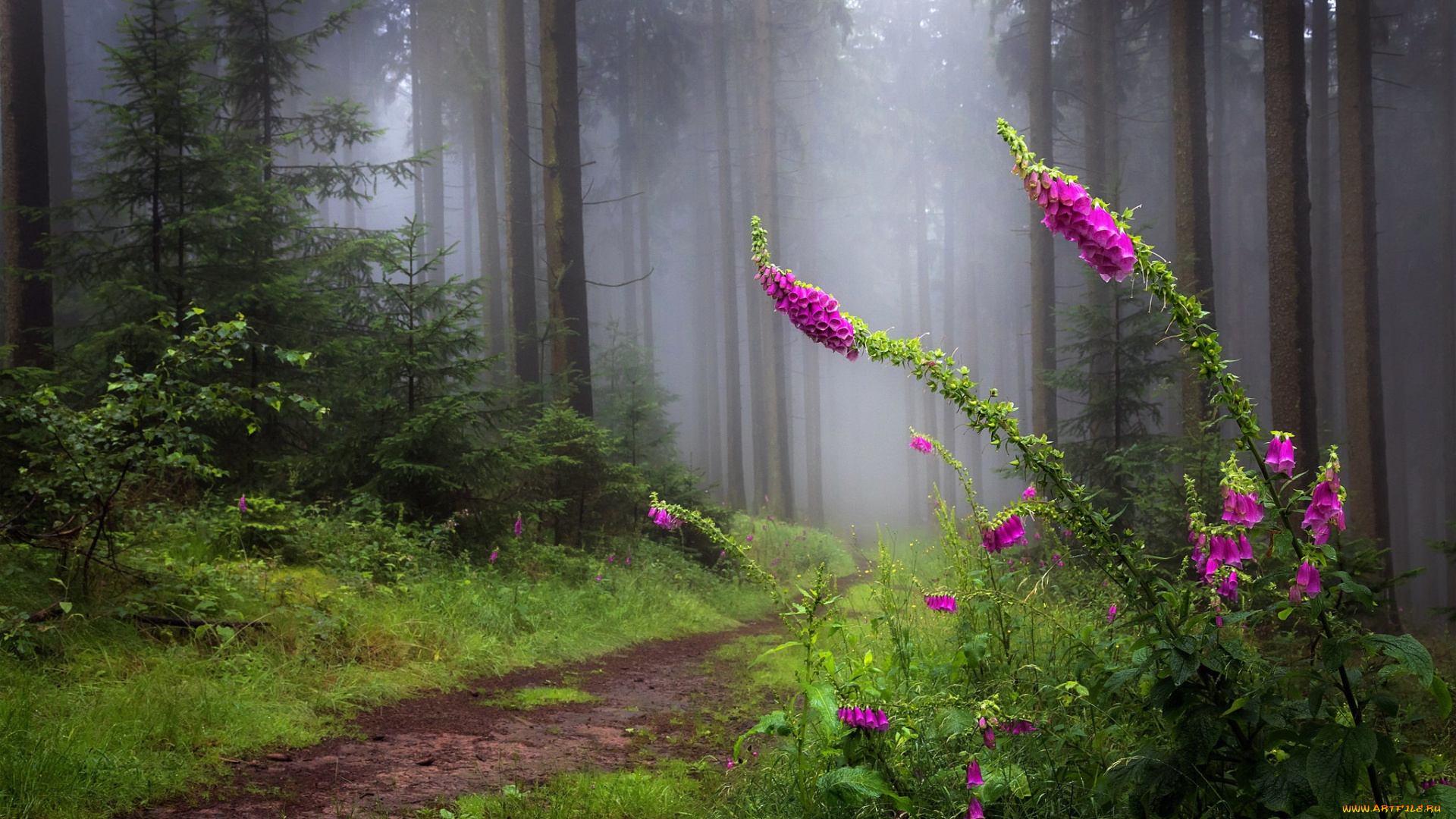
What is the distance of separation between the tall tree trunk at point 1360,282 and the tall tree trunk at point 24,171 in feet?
54.8

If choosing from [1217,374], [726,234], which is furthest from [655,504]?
[726,234]

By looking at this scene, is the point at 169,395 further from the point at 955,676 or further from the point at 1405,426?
the point at 1405,426

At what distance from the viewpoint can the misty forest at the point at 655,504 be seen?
2.13 metres

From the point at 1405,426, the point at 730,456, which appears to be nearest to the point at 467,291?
the point at 730,456

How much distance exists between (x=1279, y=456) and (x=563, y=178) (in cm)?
1106

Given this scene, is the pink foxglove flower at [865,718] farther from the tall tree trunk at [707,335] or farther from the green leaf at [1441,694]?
the tall tree trunk at [707,335]

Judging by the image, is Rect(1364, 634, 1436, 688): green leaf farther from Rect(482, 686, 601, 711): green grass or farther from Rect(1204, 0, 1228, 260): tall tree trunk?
Rect(1204, 0, 1228, 260): tall tree trunk

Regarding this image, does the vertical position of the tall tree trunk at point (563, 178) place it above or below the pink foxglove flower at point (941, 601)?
above

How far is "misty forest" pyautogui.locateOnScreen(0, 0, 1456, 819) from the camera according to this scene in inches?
84.0

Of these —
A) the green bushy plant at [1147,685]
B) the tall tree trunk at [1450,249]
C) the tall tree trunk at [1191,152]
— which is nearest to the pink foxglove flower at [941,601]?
the green bushy plant at [1147,685]

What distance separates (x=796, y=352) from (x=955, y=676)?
1749 inches

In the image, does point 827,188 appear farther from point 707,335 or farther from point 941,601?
point 941,601

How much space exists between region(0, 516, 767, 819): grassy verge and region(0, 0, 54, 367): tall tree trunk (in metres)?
5.65

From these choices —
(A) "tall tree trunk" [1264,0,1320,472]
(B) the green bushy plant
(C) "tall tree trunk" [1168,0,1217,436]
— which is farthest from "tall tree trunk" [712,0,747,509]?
(B) the green bushy plant
